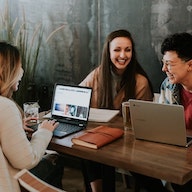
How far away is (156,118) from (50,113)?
2.88 feet

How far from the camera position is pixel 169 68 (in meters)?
2.45

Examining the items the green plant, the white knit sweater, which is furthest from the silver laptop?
the green plant

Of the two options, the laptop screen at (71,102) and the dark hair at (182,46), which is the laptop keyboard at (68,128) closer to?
the laptop screen at (71,102)

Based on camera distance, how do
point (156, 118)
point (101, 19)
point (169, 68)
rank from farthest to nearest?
point (101, 19)
point (169, 68)
point (156, 118)

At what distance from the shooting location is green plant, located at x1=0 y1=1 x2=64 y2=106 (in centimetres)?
384

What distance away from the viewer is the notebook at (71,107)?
2420 mm

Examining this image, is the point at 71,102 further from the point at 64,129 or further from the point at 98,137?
the point at 98,137

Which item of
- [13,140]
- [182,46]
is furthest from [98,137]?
[182,46]

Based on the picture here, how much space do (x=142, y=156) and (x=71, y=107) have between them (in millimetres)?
751

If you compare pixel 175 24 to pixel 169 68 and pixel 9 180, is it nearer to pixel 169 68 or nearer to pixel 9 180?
pixel 169 68

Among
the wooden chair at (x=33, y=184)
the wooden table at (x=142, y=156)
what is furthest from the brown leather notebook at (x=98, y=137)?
the wooden chair at (x=33, y=184)

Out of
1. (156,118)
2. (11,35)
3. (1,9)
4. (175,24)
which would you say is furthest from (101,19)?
(156,118)

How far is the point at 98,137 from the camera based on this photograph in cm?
208

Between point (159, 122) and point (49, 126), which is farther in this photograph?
point (49, 126)
